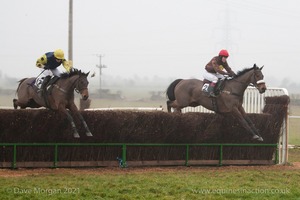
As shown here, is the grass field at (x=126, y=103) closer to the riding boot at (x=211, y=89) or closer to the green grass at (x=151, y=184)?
the riding boot at (x=211, y=89)

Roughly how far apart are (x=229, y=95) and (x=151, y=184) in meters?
4.86

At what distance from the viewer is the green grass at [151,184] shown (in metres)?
7.50

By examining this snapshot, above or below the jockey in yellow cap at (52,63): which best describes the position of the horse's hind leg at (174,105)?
below

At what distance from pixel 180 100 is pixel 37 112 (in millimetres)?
4578

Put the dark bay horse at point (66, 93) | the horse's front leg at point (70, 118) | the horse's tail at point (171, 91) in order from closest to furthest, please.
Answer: the horse's front leg at point (70, 118) → the dark bay horse at point (66, 93) → the horse's tail at point (171, 91)

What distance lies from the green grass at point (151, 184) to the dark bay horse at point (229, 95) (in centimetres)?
183

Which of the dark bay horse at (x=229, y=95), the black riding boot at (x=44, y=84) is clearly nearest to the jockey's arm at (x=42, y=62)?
the black riding boot at (x=44, y=84)

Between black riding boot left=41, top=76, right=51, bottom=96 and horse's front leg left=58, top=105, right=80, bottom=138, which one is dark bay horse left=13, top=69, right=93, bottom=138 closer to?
horse's front leg left=58, top=105, right=80, bottom=138

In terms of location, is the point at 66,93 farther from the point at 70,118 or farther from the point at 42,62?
the point at 42,62

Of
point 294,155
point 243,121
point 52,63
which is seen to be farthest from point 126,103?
point 243,121

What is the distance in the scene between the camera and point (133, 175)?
31.6 ft

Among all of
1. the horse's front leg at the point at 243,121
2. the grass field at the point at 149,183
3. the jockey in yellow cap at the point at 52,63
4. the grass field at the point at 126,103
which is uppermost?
the jockey in yellow cap at the point at 52,63

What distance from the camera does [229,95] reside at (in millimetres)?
12742

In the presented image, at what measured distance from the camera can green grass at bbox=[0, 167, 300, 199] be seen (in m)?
7.50
